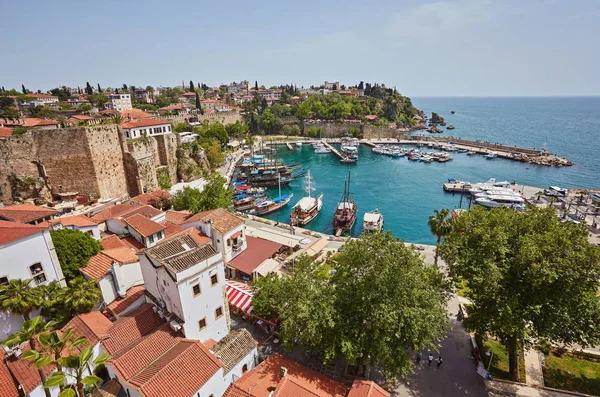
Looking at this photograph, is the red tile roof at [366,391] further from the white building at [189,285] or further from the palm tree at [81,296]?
the palm tree at [81,296]

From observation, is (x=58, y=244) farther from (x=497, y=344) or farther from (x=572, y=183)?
(x=572, y=183)

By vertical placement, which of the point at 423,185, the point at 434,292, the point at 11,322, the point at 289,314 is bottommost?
the point at 423,185

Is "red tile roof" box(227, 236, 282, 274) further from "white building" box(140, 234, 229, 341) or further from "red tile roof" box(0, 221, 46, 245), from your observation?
"red tile roof" box(0, 221, 46, 245)

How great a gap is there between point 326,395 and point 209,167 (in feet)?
185

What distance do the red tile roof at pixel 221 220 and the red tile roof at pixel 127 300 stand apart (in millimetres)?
8083

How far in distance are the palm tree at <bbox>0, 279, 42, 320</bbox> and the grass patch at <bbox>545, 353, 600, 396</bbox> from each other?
2934cm

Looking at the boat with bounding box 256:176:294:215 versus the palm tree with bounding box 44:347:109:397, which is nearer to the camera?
the palm tree with bounding box 44:347:109:397

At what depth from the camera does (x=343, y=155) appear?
8762 cm

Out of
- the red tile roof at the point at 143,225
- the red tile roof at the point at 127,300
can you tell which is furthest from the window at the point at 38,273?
the red tile roof at the point at 143,225

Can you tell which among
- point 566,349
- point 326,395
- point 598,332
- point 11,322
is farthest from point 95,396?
point 566,349

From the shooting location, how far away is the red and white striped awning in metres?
21.6

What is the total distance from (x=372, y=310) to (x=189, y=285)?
9.84m

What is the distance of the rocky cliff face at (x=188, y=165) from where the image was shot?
5519 centimetres

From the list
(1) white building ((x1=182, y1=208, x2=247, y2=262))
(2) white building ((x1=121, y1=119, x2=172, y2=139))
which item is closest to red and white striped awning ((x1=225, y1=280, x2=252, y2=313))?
(1) white building ((x1=182, y1=208, x2=247, y2=262))
